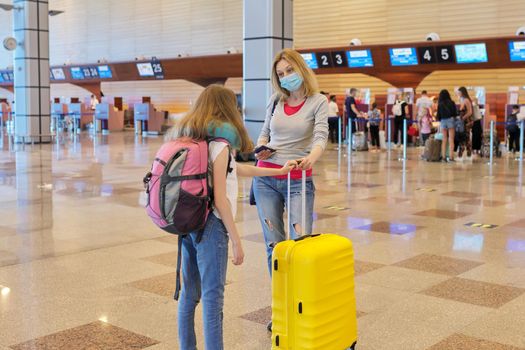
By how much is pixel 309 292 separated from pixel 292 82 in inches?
52.1

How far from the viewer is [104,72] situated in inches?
→ 1173

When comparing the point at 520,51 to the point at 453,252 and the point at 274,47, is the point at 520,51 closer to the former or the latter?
the point at 274,47

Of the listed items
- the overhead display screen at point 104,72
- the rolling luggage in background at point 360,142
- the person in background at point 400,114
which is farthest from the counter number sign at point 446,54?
the overhead display screen at point 104,72

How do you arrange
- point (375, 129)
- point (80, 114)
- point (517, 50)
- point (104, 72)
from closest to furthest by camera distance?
point (517, 50) < point (375, 129) < point (104, 72) < point (80, 114)

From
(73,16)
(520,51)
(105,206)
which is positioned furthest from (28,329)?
(73,16)

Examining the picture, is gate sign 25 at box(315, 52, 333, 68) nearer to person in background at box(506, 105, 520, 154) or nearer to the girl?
person in background at box(506, 105, 520, 154)

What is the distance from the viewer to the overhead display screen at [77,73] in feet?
102

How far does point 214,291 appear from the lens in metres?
3.00

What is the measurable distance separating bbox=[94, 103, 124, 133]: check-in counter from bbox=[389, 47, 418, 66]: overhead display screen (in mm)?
14301

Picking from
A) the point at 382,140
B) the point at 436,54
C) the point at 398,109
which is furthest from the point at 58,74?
the point at 436,54

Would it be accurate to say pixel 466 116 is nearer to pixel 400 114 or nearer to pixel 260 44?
pixel 400 114

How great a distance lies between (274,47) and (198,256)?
1098cm

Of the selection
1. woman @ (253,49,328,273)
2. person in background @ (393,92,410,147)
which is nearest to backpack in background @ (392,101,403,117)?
person in background @ (393,92,410,147)

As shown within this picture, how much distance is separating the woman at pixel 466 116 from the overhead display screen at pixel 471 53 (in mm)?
3803
